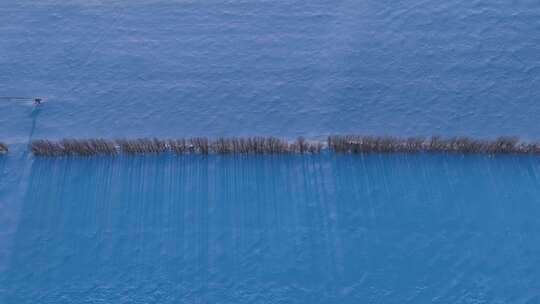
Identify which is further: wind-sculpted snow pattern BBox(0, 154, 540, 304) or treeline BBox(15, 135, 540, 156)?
treeline BBox(15, 135, 540, 156)

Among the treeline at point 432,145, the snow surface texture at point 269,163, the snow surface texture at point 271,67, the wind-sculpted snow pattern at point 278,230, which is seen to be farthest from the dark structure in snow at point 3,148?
the treeline at point 432,145

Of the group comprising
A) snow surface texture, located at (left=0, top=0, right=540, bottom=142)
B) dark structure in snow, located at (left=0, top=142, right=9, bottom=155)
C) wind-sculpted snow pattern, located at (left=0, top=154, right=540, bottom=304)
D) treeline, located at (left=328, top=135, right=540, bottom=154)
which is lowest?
wind-sculpted snow pattern, located at (left=0, top=154, right=540, bottom=304)

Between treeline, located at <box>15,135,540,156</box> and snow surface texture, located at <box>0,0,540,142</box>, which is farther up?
snow surface texture, located at <box>0,0,540,142</box>

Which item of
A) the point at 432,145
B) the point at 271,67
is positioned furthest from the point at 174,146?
the point at 432,145

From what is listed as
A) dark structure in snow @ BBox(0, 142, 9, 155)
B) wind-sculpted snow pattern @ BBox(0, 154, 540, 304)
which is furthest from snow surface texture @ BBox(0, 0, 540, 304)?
dark structure in snow @ BBox(0, 142, 9, 155)

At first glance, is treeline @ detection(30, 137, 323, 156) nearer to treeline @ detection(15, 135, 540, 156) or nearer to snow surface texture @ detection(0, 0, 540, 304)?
treeline @ detection(15, 135, 540, 156)

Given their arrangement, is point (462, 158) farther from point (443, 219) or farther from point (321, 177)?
point (321, 177)

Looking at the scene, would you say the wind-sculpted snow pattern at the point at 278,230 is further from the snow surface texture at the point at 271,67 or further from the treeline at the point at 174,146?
the snow surface texture at the point at 271,67

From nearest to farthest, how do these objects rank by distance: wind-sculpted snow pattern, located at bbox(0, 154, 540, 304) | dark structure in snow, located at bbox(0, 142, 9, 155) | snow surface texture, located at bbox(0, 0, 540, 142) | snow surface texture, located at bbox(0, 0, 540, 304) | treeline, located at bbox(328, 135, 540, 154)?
wind-sculpted snow pattern, located at bbox(0, 154, 540, 304)
snow surface texture, located at bbox(0, 0, 540, 304)
treeline, located at bbox(328, 135, 540, 154)
dark structure in snow, located at bbox(0, 142, 9, 155)
snow surface texture, located at bbox(0, 0, 540, 142)
